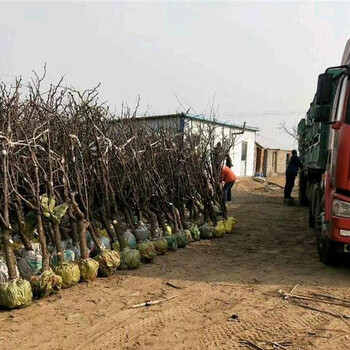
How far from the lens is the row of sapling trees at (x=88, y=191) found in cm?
492

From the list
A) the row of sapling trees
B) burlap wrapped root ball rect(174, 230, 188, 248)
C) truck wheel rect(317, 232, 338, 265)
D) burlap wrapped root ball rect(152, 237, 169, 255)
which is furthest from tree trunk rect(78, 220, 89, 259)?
truck wheel rect(317, 232, 338, 265)

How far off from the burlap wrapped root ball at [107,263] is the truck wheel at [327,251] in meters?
2.90

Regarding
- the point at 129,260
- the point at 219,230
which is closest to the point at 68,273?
the point at 129,260

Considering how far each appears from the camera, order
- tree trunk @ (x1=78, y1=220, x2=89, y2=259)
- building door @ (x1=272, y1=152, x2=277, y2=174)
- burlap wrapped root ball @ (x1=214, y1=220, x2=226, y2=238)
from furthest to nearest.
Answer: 1. building door @ (x1=272, y1=152, x2=277, y2=174)
2. burlap wrapped root ball @ (x1=214, y1=220, x2=226, y2=238)
3. tree trunk @ (x1=78, y1=220, x2=89, y2=259)

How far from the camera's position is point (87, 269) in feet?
17.0

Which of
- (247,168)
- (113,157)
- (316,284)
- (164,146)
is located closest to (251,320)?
(316,284)

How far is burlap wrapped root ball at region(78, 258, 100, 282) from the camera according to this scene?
5155 millimetres

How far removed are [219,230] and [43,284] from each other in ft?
14.8

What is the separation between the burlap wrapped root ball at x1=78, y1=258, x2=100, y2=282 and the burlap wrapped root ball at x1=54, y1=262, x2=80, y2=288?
3.9 inches

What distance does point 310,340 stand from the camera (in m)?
3.64

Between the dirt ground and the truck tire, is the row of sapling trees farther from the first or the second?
the truck tire

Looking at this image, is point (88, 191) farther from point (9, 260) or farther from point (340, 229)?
point (340, 229)

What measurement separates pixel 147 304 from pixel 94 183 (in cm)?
286

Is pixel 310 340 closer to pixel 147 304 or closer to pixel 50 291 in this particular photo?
pixel 147 304
